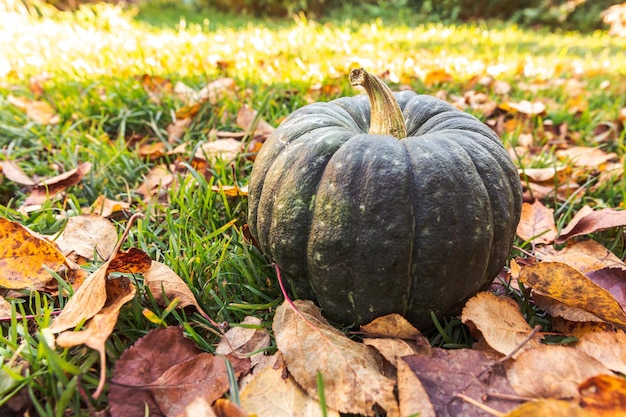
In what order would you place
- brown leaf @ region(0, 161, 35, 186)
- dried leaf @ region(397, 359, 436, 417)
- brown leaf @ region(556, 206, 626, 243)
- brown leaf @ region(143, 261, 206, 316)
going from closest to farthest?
dried leaf @ region(397, 359, 436, 417)
brown leaf @ region(143, 261, 206, 316)
brown leaf @ region(556, 206, 626, 243)
brown leaf @ region(0, 161, 35, 186)

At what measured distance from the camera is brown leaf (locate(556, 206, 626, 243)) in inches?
74.0

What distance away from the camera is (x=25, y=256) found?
153cm

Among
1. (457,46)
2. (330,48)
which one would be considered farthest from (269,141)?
(457,46)

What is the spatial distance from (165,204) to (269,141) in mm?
745

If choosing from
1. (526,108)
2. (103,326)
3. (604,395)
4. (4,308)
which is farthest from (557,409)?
(526,108)

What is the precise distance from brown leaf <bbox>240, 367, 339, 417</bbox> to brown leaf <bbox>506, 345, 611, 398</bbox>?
45cm

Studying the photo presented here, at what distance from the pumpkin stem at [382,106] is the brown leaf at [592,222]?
3.05 ft

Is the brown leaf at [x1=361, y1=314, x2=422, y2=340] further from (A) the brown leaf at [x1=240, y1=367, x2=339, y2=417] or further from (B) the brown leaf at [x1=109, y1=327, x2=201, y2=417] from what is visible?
(B) the brown leaf at [x1=109, y1=327, x2=201, y2=417]

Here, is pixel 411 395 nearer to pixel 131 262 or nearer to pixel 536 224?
pixel 131 262

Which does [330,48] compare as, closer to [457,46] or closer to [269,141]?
[457,46]

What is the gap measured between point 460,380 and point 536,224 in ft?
3.80

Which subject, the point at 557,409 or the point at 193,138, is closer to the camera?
the point at 557,409

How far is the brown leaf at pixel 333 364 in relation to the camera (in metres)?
1.15

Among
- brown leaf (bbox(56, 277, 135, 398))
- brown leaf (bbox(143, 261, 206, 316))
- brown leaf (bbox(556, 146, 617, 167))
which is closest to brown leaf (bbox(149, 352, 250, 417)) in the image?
brown leaf (bbox(56, 277, 135, 398))
